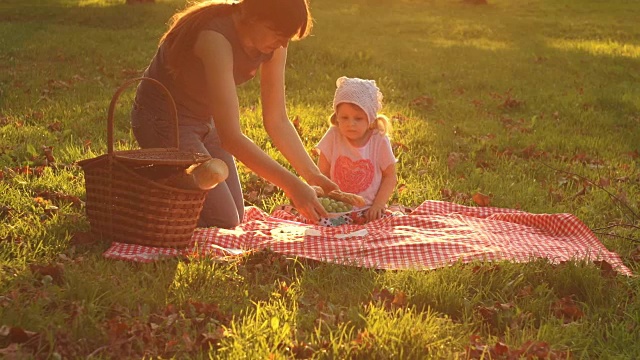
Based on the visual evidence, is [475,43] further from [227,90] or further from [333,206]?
[227,90]

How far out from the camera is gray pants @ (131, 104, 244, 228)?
18.3 ft

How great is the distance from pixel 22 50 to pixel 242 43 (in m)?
10.2

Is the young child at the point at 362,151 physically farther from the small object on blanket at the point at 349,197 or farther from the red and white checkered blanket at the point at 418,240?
the small object on blanket at the point at 349,197

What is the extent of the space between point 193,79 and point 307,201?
1.51 m

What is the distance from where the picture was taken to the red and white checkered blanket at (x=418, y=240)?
4809mm

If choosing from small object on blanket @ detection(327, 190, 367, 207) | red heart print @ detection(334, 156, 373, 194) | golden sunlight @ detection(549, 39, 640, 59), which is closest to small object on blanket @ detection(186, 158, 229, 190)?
small object on blanket @ detection(327, 190, 367, 207)

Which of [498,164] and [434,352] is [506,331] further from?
[498,164]

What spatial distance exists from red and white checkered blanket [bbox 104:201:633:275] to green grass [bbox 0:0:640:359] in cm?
19

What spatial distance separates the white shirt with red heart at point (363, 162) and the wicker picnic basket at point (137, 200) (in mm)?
1757

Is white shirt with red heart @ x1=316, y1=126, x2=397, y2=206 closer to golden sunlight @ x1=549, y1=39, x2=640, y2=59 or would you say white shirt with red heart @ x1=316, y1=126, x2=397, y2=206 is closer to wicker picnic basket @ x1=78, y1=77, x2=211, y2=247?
wicker picnic basket @ x1=78, y1=77, x2=211, y2=247

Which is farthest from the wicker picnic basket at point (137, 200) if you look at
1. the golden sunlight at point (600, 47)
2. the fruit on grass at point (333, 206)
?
the golden sunlight at point (600, 47)

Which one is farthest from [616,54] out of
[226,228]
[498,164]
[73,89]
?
[226,228]

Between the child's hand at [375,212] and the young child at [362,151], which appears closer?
the child's hand at [375,212]

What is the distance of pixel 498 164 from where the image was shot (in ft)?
25.6
